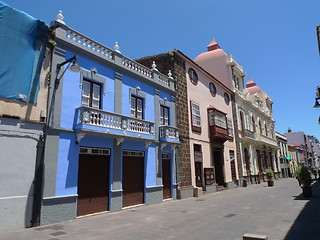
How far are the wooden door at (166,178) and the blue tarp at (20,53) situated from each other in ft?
30.5

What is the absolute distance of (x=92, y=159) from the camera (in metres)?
11.3

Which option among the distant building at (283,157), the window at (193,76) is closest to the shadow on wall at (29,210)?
the window at (193,76)

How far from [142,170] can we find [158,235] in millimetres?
6965

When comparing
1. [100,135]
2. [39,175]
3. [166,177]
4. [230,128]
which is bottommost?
[166,177]

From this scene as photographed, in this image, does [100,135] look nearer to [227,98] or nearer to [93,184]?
[93,184]

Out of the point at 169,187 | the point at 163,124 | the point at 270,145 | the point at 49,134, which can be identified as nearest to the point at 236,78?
the point at 270,145

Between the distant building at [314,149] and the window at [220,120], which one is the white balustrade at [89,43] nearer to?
the window at [220,120]

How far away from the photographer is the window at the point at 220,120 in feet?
72.7

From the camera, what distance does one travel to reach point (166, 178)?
52.2 ft

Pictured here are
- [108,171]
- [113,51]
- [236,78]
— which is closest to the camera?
[108,171]

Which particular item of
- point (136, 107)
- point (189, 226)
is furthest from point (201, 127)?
point (189, 226)

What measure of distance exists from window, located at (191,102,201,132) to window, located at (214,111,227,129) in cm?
248

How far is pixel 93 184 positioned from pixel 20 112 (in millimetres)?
4553

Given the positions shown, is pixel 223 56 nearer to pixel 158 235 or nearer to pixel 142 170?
pixel 142 170
